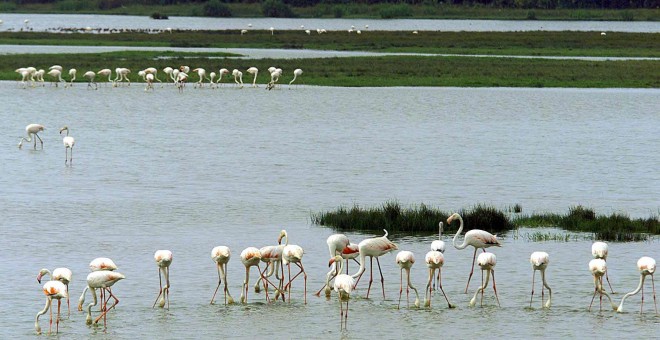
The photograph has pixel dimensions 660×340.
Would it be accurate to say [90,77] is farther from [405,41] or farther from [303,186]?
[405,41]

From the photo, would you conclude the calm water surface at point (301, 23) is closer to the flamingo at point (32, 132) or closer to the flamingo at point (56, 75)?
the flamingo at point (56, 75)

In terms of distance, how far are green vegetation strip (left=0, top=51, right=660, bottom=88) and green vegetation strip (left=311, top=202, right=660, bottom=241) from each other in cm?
3000

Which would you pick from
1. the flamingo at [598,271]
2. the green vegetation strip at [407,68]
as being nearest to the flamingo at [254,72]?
the green vegetation strip at [407,68]

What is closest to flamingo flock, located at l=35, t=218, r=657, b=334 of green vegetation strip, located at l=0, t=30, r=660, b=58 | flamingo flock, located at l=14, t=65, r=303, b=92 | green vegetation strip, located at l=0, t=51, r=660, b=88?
flamingo flock, located at l=14, t=65, r=303, b=92

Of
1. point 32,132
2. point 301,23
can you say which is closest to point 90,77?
point 32,132

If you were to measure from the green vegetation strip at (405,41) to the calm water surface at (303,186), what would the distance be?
20.6 metres

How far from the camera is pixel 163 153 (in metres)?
34.3

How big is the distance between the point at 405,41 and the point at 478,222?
60.3 m

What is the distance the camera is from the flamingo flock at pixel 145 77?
5175cm

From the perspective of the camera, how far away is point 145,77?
53.5 m

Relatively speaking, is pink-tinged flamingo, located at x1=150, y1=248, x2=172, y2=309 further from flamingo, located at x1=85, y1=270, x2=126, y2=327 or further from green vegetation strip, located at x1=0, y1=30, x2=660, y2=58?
green vegetation strip, located at x1=0, y1=30, x2=660, y2=58

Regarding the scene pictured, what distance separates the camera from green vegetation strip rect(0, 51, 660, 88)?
5388cm

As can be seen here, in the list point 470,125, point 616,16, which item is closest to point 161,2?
point 616,16

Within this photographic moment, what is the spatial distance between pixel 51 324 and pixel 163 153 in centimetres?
1939
